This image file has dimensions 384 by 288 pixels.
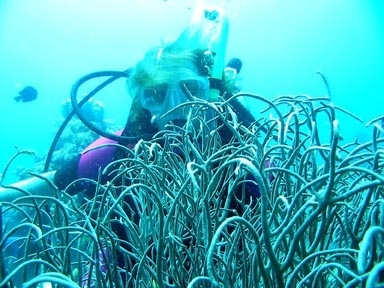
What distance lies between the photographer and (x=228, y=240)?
105 centimetres

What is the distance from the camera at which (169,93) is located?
323 cm

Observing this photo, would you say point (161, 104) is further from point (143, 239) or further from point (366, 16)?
point (366, 16)

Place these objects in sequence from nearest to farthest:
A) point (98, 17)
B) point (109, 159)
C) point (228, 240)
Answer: point (228, 240), point (109, 159), point (98, 17)

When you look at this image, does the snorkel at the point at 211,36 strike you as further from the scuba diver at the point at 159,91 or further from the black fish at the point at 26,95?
the black fish at the point at 26,95

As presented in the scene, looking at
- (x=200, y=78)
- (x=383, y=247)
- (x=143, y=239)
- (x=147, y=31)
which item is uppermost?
(x=147, y=31)

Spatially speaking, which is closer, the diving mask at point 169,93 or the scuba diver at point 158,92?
the scuba diver at point 158,92

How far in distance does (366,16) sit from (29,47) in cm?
4328

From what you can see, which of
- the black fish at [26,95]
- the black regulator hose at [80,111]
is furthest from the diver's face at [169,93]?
the black fish at [26,95]

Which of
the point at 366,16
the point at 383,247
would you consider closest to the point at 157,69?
the point at 383,247

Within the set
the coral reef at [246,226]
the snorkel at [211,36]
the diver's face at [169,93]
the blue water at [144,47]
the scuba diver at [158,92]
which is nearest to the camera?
the coral reef at [246,226]

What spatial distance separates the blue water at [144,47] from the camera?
142 feet

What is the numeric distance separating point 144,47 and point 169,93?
48847 millimetres

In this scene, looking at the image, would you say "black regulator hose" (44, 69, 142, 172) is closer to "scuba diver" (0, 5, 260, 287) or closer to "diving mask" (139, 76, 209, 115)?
"scuba diver" (0, 5, 260, 287)

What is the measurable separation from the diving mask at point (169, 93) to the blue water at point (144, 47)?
37200 millimetres
